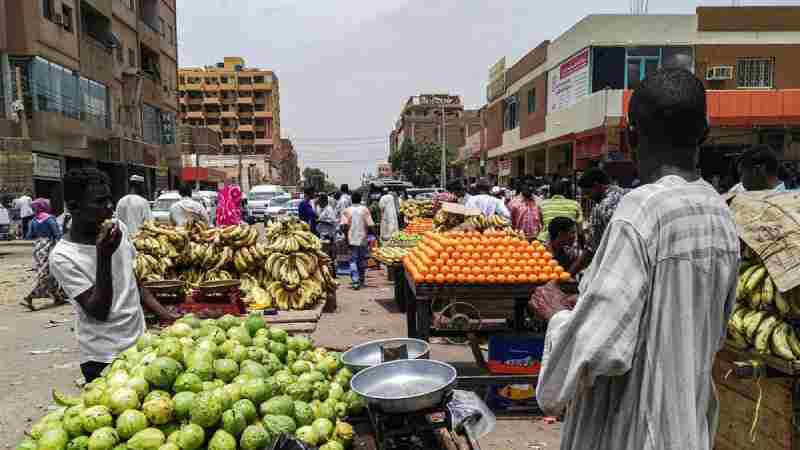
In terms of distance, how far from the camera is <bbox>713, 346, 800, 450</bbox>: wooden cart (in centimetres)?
315

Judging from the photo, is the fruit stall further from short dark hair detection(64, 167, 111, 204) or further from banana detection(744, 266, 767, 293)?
short dark hair detection(64, 167, 111, 204)

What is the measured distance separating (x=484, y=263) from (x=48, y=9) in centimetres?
2509

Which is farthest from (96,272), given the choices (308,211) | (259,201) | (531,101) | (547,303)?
(531,101)

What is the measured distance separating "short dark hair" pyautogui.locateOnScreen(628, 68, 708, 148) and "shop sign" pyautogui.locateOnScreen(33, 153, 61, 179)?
80.3 feet

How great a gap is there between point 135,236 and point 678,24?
20.0 m

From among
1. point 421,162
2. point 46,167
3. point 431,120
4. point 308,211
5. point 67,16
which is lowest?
point 308,211

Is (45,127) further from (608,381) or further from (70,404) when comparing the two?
(608,381)

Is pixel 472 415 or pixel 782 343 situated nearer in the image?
pixel 472 415

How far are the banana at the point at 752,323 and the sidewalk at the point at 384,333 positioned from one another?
1763mm

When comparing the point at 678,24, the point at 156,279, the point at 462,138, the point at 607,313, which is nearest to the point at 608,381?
the point at 607,313

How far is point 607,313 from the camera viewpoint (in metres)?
1.41

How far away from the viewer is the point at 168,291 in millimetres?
6719

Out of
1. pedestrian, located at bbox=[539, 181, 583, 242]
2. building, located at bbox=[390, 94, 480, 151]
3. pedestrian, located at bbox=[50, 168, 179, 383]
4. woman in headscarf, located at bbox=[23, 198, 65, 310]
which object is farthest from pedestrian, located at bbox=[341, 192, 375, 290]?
building, located at bbox=[390, 94, 480, 151]

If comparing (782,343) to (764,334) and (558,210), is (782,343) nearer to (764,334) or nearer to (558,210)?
(764,334)
